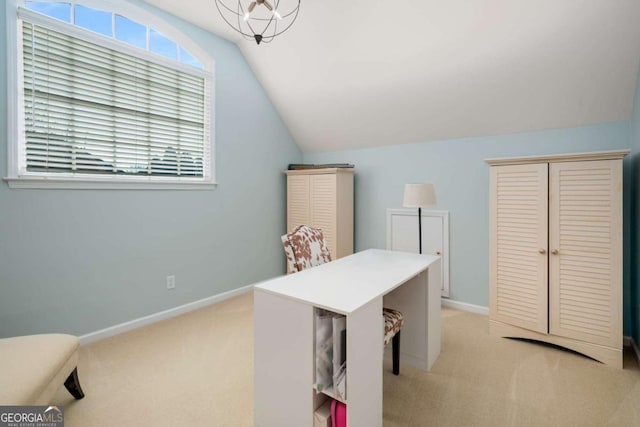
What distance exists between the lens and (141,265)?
9.51 ft

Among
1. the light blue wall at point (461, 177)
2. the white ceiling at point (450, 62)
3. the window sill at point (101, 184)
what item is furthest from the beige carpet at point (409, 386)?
the white ceiling at point (450, 62)

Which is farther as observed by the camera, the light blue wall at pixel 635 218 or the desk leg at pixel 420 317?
the light blue wall at pixel 635 218

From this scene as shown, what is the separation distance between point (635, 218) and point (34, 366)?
13.1 feet

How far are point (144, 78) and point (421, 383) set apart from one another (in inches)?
137

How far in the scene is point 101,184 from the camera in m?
2.61

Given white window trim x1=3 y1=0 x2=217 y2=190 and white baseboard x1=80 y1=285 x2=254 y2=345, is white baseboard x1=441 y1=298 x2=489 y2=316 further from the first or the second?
white window trim x1=3 y1=0 x2=217 y2=190

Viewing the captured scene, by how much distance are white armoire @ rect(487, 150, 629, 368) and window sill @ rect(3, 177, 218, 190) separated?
2931 millimetres

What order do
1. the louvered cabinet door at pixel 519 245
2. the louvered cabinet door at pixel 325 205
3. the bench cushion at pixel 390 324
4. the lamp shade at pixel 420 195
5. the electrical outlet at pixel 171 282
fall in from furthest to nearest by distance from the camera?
the louvered cabinet door at pixel 325 205 < the electrical outlet at pixel 171 282 < the lamp shade at pixel 420 195 < the louvered cabinet door at pixel 519 245 < the bench cushion at pixel 390 324

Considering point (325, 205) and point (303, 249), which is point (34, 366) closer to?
point (303, 249)

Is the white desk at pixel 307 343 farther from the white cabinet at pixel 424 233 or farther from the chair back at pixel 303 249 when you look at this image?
the white cabinet at pixel 424 233

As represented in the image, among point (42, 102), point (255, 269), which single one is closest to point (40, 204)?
point (42, 102)

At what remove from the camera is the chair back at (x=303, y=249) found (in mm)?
2248

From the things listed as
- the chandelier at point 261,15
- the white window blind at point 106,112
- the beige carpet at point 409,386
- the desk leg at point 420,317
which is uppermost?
the chandelier at point 261,15

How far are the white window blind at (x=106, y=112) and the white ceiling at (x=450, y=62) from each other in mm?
769
